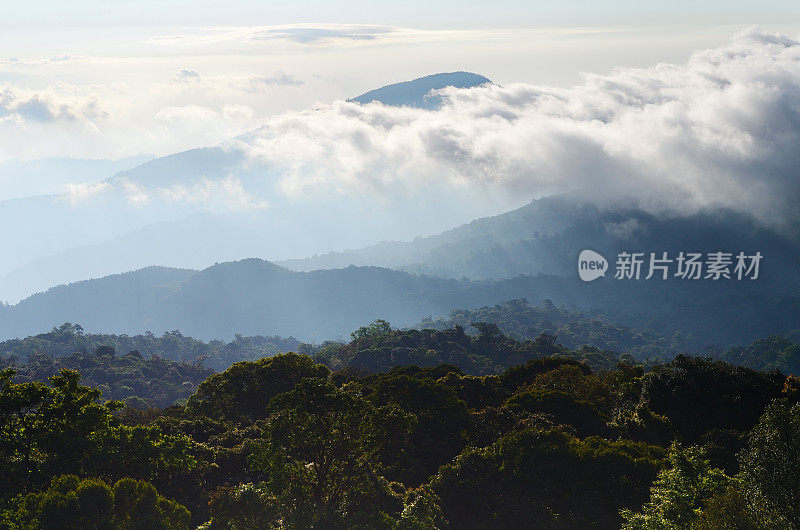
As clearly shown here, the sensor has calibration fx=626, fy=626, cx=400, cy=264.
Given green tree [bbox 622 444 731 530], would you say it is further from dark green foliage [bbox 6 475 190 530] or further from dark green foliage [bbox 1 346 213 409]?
dark green foliage [bbox 1 346 213 409]

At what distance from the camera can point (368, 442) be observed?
81.4ft

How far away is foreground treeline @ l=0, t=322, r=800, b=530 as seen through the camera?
2134cm

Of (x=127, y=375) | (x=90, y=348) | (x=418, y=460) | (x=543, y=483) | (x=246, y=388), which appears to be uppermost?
(x=246, y=388)

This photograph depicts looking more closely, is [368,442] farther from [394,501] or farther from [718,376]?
[718,376]

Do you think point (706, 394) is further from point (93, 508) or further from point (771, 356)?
point (771, 356)

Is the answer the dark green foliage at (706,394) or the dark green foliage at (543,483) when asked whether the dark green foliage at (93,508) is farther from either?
the dark green foliage at (706,394)

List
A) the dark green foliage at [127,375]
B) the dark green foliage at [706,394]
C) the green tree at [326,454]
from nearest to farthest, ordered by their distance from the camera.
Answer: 1. the green tree at [326,454]
2. the dark green foliage at [706,394]
3. the dark green foliage at [127,375]

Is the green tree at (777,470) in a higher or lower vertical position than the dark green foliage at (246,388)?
higher

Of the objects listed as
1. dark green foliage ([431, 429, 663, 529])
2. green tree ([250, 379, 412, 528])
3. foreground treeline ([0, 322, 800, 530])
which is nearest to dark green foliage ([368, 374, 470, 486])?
foreground treeline ([0, 322, 800, 530])

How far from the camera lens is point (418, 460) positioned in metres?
32.7

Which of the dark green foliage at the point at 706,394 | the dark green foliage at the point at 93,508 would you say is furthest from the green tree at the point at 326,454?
the dark green foliage at the point at 706,394

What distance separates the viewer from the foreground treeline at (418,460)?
70.0ft

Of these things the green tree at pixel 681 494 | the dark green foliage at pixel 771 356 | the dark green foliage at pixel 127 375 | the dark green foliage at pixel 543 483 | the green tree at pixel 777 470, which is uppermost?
the green tree at pixel 777 470

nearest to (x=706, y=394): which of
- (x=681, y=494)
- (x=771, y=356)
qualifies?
(x=681, y=494)
